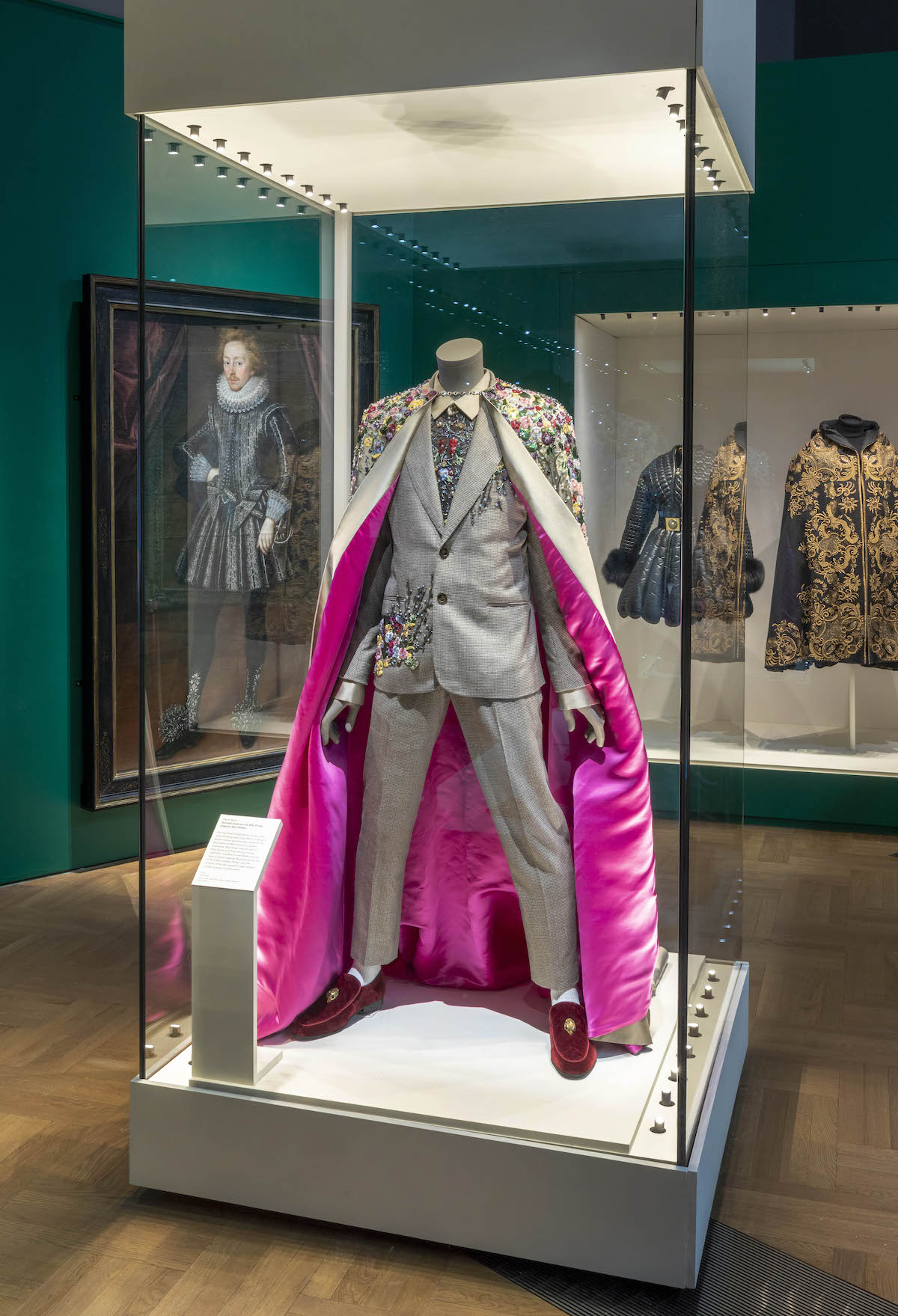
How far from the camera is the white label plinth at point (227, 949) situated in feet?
7.38

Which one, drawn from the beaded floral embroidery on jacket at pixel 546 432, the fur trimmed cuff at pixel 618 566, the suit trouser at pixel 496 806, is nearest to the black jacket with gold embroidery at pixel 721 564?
the fur trimmed cuff at pixel 618 566

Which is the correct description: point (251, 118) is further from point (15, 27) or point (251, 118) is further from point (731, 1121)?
point (15, 27)

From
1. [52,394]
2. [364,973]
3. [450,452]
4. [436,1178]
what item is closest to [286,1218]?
[436,1178]

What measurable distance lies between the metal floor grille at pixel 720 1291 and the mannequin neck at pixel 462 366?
1.60 m

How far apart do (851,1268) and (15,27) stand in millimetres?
4486

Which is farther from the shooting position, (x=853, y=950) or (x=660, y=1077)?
(x=853, y=950)

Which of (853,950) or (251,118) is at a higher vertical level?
(251,118)

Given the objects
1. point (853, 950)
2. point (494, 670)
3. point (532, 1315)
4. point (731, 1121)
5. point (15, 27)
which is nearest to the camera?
point (532, 1315)

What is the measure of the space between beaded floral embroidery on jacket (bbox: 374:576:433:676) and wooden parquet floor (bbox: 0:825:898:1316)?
54cm

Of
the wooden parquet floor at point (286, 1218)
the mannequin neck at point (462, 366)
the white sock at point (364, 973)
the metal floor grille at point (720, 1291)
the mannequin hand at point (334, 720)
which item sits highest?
the mannequin neck at point (462, 366)

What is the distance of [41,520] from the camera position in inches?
179

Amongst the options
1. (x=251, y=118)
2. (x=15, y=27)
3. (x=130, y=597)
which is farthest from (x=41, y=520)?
(x=251, y=118)

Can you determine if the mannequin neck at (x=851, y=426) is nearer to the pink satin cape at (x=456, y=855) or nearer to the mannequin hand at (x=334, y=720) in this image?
the pink satin cape at (x=456, y=855)

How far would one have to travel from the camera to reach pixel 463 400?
2428 mm
